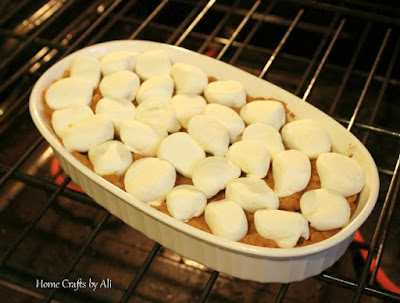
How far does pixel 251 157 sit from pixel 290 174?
6 centimetres

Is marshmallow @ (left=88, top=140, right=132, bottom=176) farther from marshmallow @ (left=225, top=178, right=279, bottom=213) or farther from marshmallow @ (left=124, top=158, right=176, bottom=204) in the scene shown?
marshmallow @ (left=225, top=178, right=279, bottom=213)

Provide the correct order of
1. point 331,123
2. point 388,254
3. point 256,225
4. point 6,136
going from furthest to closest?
point 6,136 < point 388,254 < point 331,123 < point 256,225

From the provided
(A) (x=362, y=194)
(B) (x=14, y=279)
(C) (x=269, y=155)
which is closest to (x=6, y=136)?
(B) (x=14, y=279)

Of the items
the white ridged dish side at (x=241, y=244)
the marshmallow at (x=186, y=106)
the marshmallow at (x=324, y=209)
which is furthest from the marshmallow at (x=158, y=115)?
the marshmallow at (x=324, y=209)

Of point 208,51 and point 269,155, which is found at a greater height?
point 269,155

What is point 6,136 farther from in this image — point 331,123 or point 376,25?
point 376,25

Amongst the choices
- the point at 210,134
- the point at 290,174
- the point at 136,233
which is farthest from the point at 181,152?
the point at 136,233

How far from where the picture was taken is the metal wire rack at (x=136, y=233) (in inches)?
29.5

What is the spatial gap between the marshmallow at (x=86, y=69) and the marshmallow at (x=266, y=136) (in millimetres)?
267

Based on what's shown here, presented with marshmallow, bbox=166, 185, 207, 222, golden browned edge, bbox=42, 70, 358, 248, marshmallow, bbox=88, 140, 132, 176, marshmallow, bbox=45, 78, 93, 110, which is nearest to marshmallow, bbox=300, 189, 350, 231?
golden browned edge, bbox=42, 70, 358, 248

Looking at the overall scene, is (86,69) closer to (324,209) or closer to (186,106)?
(186,106)

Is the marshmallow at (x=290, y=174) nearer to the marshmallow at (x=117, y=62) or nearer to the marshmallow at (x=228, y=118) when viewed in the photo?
the marshmallow at (x=228, y=118)

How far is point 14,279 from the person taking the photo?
2.15ft

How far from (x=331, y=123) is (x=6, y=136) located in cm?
69
